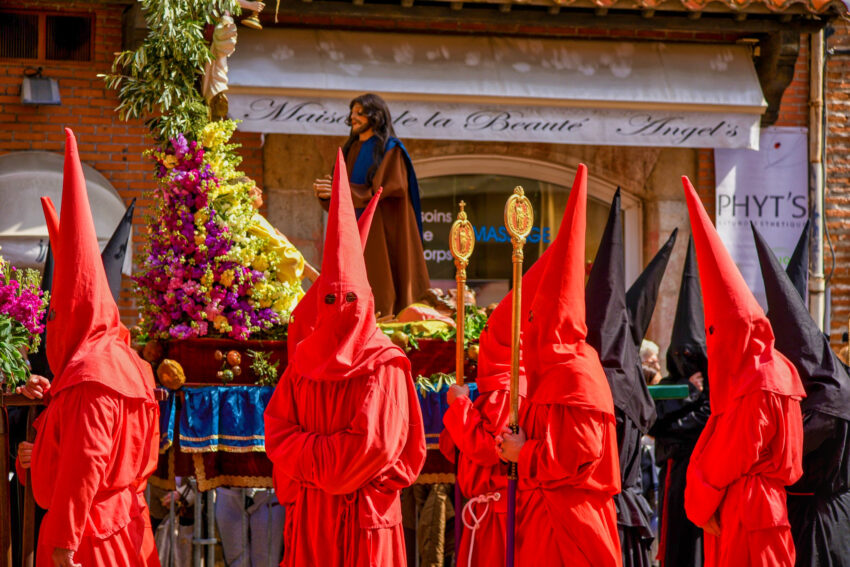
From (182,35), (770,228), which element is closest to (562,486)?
(182,35)

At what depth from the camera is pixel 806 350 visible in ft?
22.5

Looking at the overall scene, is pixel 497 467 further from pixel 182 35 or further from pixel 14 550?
pixel 182 35

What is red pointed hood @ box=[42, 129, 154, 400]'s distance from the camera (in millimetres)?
5664

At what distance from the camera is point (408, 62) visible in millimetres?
11148

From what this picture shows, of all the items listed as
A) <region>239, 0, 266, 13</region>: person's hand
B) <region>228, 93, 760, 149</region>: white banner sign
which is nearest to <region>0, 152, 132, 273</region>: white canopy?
<region>228, 93, 760, 149</region>: white banner sign

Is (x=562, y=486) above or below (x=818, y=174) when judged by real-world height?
below

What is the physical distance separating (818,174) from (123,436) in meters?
8.51

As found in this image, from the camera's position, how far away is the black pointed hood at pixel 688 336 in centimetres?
843

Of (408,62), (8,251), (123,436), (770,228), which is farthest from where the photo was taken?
(770,228)

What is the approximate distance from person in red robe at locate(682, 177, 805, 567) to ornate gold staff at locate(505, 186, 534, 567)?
981 mm

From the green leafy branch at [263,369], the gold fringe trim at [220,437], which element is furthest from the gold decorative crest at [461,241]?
the gold fringe trim at [220,437]

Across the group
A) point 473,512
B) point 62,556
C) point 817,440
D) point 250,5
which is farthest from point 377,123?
point 62,556

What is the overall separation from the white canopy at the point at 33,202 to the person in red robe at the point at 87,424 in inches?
180

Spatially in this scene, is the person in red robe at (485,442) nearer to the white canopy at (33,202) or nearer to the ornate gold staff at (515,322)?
the ornate gold staff at (515,322)
